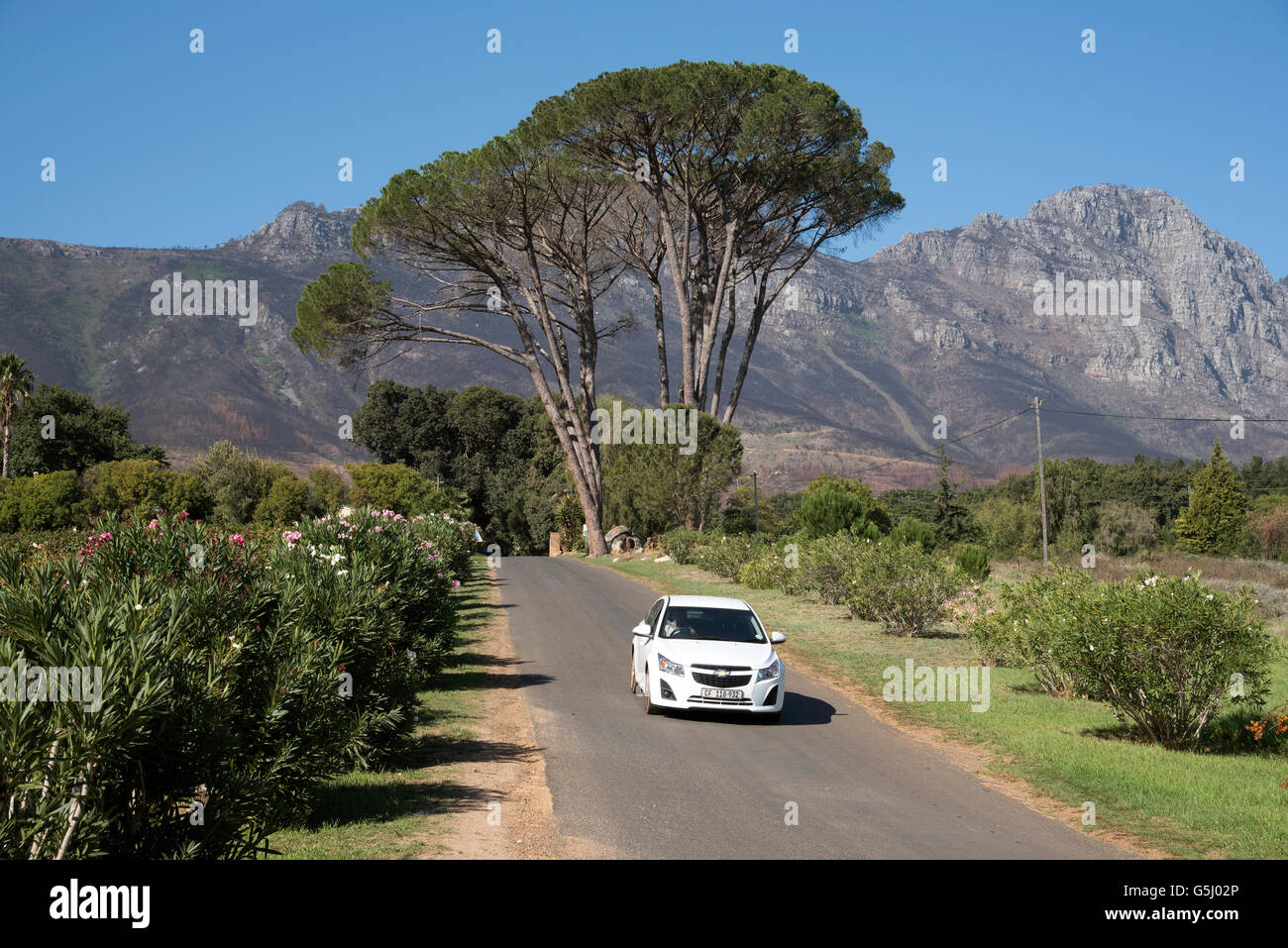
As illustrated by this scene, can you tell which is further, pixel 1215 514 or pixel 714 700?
pixel 1215 514

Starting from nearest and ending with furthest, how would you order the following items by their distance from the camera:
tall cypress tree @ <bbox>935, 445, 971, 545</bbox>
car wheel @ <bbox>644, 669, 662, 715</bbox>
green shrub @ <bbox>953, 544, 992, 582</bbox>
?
car wheel @ <bbox>644, 669, 662, 715</bbox> < green shrub @ <bbox>953, 544, 992, 582</bbox> < tall cypress tree @ <bbox>935, 445, 971, 545</bbox>

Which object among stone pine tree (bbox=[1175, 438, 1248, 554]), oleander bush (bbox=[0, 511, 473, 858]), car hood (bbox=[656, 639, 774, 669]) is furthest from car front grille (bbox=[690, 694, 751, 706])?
stone pine tree (bbox=[1175, 438, 1248, 554])

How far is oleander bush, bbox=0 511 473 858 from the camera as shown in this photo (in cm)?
399

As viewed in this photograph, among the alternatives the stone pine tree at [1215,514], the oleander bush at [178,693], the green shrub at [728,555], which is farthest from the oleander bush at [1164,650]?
the stone pine tree at [1215,514]

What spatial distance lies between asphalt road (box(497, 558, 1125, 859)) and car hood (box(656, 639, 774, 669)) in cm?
76

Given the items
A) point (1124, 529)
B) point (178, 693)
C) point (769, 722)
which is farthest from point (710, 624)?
point (1124, 529)

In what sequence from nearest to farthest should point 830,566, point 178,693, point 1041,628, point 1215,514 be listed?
point 178,693, point 1041,628, point 830,566, point 1215,514

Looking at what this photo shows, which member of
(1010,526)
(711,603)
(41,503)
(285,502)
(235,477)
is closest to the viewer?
(711,603)

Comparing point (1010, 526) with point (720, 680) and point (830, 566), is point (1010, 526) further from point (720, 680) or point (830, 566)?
point (720, 680)

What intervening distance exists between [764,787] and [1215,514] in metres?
71.0

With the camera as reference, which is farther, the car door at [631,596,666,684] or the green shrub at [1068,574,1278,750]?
the car door at [631,596,666,684]

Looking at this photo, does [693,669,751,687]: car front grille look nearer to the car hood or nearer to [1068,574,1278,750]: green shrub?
the car hood

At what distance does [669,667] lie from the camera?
41.0 ft

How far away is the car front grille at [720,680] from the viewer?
40.3 ft
